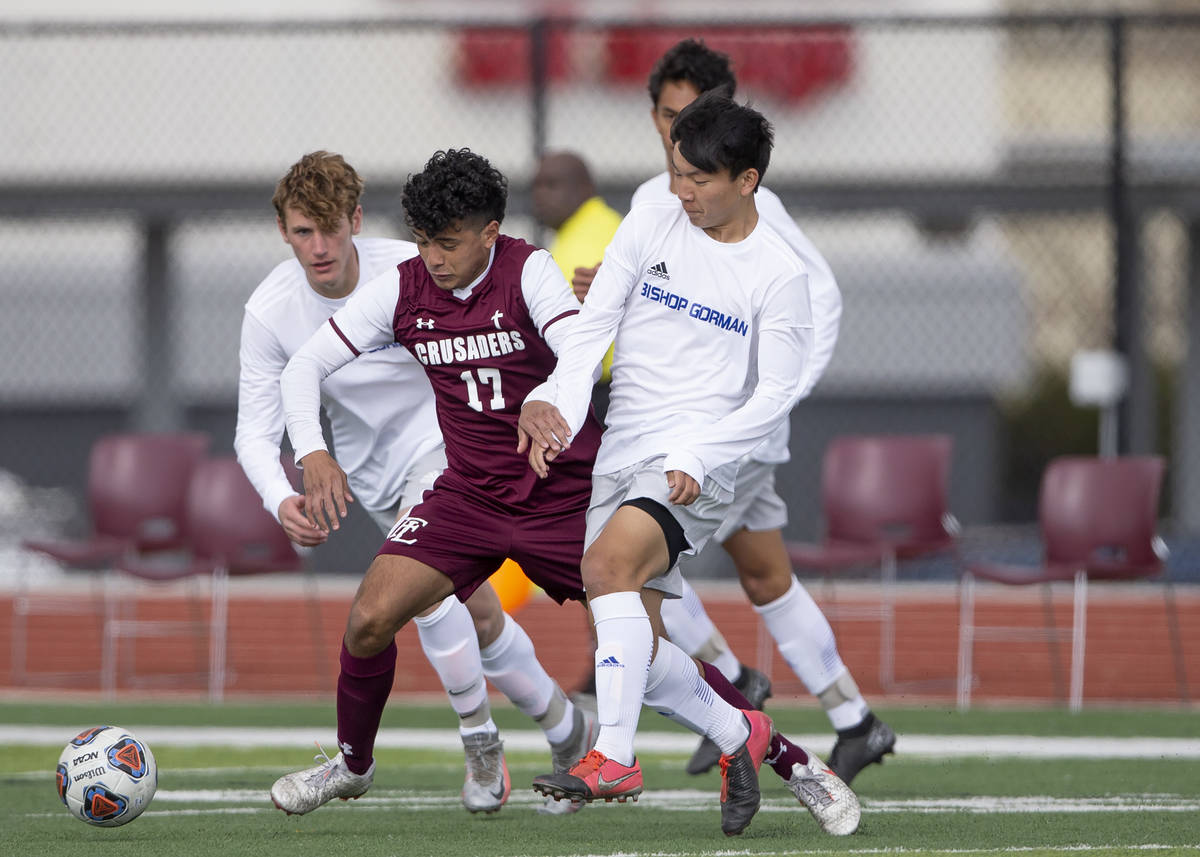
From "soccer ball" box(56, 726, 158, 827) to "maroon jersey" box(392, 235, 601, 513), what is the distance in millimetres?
1216

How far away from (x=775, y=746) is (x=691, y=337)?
3.85ft

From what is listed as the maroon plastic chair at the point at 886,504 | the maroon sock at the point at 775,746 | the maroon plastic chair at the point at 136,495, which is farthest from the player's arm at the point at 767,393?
the maroon plastic chair at the point at 136,495

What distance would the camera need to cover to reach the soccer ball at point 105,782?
199 inches

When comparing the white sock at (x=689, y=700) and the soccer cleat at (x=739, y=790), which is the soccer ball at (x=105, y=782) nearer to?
the white sock at (x=689, y=700)

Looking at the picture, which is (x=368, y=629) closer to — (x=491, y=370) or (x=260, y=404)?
(x=491, y=370)

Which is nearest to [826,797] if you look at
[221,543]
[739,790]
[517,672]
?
[739,790]

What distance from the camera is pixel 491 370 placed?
17.0ft

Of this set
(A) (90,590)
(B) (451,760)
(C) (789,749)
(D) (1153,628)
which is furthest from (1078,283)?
(C) (789,749)

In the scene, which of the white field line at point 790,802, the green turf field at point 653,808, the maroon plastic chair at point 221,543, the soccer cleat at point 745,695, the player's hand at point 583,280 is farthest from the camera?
the maroon plastic chair at point 221,543

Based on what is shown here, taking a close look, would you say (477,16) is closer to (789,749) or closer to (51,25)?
(51,25)

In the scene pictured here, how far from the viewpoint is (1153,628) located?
10.5 meters

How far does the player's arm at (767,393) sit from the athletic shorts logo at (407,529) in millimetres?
755

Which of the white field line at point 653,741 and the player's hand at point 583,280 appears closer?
the player's hand at point 583,280

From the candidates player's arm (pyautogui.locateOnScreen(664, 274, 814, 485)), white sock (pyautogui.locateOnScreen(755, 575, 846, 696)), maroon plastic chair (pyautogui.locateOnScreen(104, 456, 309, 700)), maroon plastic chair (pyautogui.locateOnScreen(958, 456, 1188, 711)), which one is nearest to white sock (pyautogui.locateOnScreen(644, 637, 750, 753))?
player's arm (pyautogui.locateOnScreen(664, 274, 814, 485))
